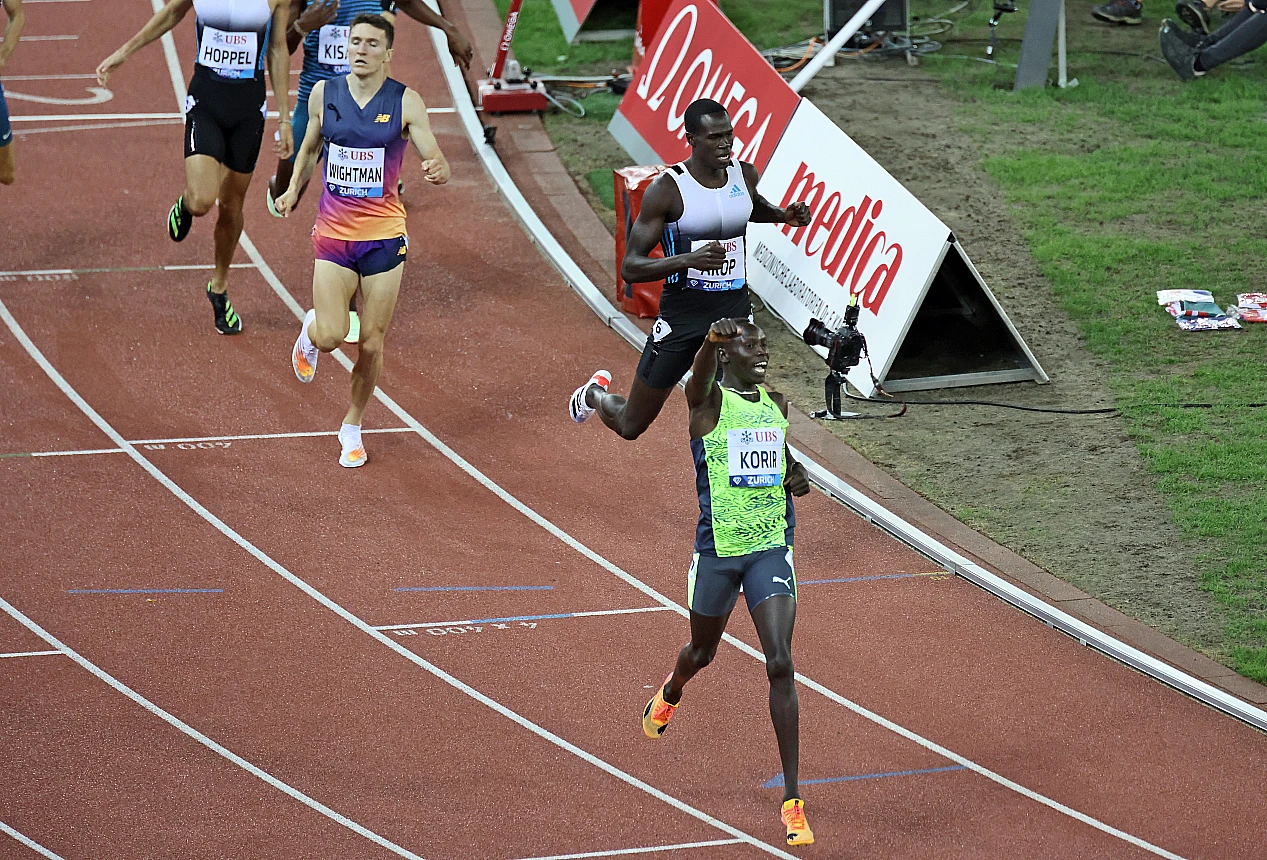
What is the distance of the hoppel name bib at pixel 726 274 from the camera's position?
7.95 m

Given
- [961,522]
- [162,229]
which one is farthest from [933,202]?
[162,229]

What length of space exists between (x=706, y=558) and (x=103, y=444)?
Answer: 480 centimetres

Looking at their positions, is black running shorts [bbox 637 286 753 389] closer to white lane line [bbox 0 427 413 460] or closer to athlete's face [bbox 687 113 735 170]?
athlete's face [bbox 687 113 735 170]

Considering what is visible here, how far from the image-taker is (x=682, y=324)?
8109 millimetres

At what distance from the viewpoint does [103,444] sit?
9805 millimetres

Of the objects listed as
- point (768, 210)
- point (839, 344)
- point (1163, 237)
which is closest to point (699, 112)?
point (768, 210)

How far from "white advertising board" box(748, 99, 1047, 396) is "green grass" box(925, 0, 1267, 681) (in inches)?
43.5

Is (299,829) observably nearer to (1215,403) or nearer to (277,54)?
(277,54)

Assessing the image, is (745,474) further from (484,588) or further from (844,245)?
(844,245)

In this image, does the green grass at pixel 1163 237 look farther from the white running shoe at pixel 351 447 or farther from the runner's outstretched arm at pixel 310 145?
the runner's outstretched arm at pixel 310 145

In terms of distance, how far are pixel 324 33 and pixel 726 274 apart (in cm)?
488

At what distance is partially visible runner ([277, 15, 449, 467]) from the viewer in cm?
881

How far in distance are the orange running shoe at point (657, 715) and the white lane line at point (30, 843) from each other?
7.96ft

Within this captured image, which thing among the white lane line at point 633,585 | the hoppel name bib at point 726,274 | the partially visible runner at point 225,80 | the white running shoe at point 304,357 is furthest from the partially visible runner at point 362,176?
the hoppel name bib at point 726,274
